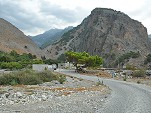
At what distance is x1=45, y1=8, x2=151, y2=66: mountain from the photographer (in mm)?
Result: 152125

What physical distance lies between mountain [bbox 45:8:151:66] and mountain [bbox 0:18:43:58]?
1185 inches

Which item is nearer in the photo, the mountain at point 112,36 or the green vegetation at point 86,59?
the green vegetation at point 86,59

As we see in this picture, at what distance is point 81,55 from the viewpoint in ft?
237

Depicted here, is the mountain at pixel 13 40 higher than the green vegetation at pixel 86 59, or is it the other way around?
Result: the mountain at pixel 13 40

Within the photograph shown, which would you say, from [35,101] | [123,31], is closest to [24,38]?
[123,31]

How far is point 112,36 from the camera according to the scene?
162m

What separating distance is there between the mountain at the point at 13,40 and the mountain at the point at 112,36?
3009cm

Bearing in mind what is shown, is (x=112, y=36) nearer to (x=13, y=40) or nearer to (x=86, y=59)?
(x=13, y=40)

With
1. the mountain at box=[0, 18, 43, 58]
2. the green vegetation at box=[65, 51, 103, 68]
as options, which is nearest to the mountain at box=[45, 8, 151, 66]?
the mountain at box=[0, 18, 43, 58]

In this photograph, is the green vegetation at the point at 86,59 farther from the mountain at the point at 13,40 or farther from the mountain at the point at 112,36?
the mountain at the point at 13,40

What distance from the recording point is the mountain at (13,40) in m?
150

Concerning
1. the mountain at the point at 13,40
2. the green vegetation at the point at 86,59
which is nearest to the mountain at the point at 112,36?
the mountain at the point at 13,40

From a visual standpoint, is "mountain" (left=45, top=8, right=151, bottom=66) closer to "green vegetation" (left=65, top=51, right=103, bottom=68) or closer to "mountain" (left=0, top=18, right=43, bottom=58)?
"mountain" (left=0, top=18, right=43, bottom=58)

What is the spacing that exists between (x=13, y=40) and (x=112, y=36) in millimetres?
51271
